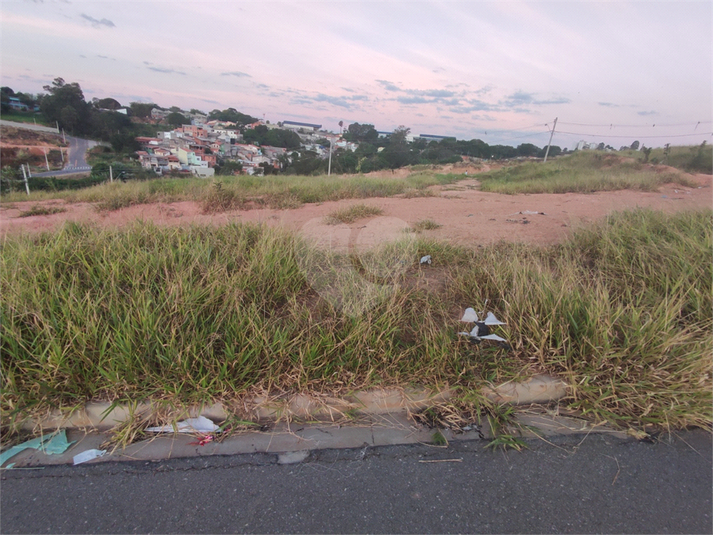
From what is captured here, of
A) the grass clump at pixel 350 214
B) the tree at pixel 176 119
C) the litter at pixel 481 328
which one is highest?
the tree at pixel 176 119

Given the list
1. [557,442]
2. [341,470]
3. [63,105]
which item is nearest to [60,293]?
[341,470]

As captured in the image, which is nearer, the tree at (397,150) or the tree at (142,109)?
the tree at (142,109)

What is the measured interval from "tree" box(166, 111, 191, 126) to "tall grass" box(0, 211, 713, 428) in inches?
498

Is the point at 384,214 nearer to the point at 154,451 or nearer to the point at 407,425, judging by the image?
the point at 407,425

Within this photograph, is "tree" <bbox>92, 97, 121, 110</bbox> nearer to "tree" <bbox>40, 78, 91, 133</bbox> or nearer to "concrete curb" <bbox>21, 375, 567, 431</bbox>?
"tree" <bbox>40, 78, 91, 133</bbox>

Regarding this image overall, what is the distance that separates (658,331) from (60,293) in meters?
3.73

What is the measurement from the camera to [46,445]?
1.85m

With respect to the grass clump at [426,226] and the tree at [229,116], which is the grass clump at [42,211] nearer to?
the grass clump at [426,226]

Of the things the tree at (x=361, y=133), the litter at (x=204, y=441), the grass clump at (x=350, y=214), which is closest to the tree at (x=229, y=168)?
the grass clump at (x=350, y=214)

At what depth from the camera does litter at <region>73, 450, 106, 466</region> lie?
1763mm

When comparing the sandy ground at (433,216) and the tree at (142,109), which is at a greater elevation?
the tree at (142,109)

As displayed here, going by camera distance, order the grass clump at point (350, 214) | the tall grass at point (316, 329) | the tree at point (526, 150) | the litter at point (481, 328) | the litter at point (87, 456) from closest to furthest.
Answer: the litter at point (87, 456) < the tall grass at point (316, 329) < the litter at point (481, 328) < the grass clump at point (350, 214) < the tree at point (526, 150)

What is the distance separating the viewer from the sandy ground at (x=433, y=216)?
15.5 ft

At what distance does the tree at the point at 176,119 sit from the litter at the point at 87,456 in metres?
14.4
